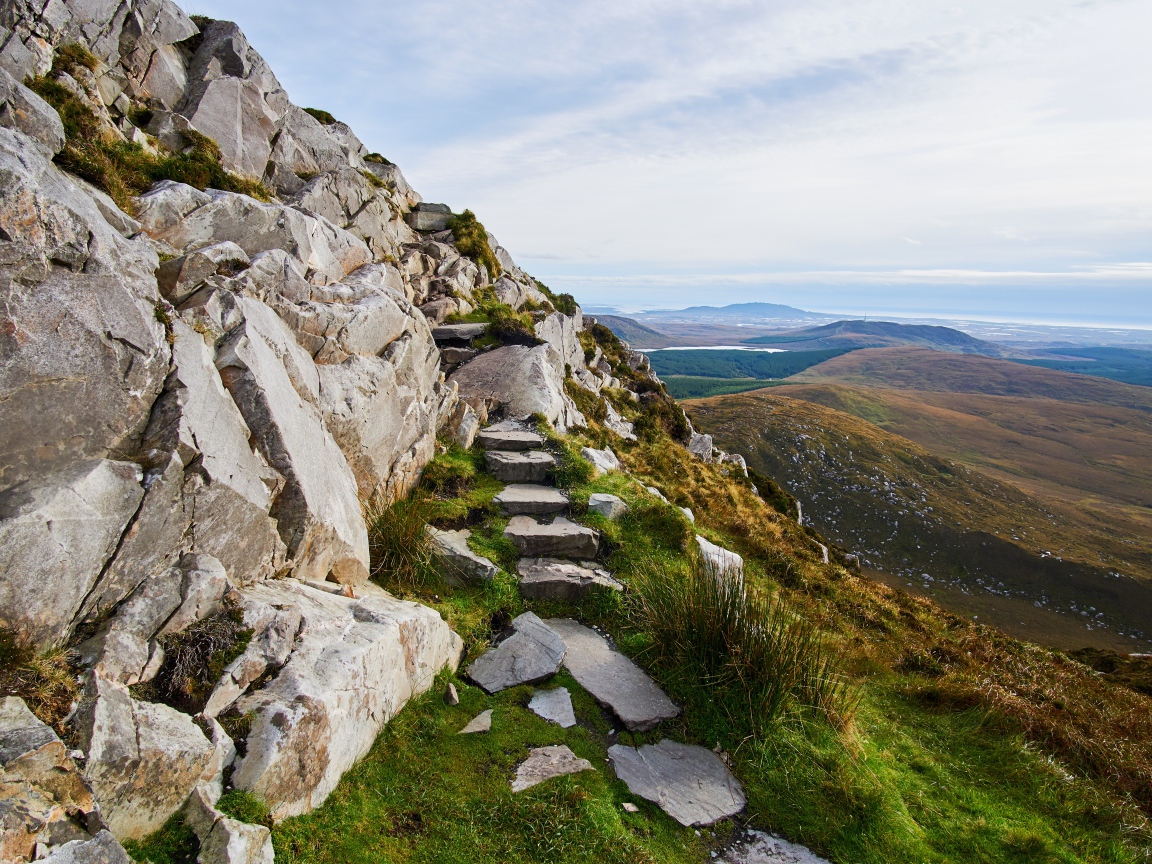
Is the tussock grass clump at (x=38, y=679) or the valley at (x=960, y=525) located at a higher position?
the tussock grass clump at (x=38, y=679)

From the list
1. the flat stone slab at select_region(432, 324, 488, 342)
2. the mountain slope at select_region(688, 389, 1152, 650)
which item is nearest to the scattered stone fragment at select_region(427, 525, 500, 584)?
the flat stone slab at select_region(432, 324, 488, 342)

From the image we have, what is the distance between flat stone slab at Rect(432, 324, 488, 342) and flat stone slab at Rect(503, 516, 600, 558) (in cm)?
946

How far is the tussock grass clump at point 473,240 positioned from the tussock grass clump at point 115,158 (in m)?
12.5

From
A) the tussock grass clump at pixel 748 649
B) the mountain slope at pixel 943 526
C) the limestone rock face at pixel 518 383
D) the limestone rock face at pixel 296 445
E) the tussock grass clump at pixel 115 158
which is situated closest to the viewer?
the limestone rock face at pixel 296 445

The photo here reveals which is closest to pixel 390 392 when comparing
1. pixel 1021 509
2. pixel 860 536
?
pixel 860 536

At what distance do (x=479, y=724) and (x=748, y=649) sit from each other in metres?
3.93

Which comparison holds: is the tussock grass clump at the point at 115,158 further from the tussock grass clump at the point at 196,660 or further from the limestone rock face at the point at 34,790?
the limestone rock face at the point at 34,790

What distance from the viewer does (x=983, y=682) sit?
35.2 ft

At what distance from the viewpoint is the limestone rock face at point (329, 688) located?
Answer: 5219 millimetres

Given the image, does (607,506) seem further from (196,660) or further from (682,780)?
(196,660)

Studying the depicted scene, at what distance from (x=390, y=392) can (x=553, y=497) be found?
434 cm

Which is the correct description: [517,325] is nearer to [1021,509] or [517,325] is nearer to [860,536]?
[860,536]

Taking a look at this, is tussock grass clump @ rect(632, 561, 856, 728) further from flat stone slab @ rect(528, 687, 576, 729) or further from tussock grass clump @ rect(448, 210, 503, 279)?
tussock grass clump @ rect(448, 210, 503, 279)

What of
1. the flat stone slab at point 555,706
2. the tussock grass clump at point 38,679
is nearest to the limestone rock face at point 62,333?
the tussock grass clump at point 38,679
